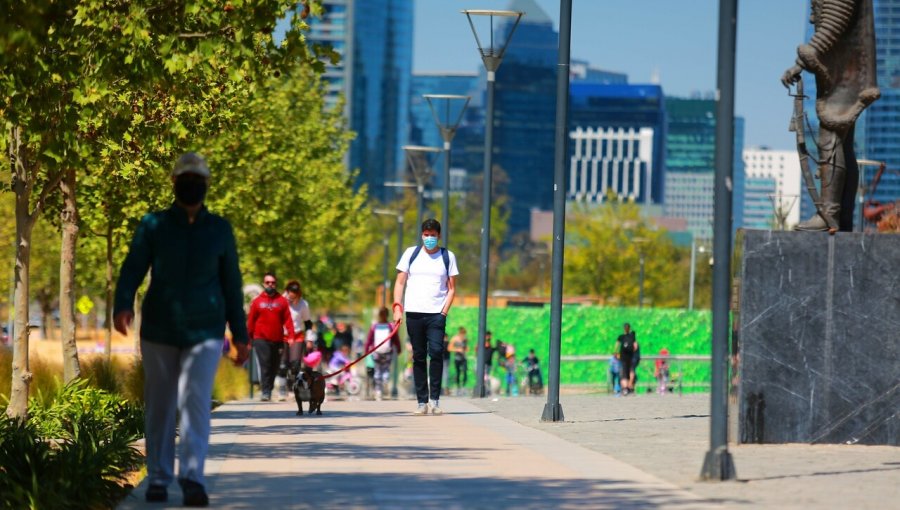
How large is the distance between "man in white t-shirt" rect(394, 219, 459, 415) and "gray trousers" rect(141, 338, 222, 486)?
822 cm

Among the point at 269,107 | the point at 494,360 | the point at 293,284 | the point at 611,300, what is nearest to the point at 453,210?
the point at 611,300

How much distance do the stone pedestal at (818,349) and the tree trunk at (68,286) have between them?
7793mm

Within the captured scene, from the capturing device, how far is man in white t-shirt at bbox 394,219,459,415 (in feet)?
58.3

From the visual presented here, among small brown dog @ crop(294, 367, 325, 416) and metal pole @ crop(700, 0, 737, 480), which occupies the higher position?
metal pole @ crop(700, 0, 737, 480)

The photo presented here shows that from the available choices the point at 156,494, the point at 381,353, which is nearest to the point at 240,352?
the point at 156,494

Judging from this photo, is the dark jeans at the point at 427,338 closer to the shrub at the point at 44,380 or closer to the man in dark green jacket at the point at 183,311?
the shrub at the point at 44,380

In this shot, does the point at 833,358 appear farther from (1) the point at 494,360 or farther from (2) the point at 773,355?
(1) the point at 494,360

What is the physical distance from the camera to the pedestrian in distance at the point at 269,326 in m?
23.0

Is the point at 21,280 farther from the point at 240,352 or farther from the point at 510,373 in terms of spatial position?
the point at 510,373

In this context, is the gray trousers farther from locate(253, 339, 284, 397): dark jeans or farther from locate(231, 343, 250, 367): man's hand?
locate(253, 339, 284, 397): dark jeans

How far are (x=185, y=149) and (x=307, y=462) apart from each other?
11.3 m

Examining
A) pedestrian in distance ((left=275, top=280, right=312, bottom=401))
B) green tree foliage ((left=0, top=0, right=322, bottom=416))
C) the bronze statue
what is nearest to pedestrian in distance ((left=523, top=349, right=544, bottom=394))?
pedestrian in distance ((left=275, top=280, right=312, bottom=401))

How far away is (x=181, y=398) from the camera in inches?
368

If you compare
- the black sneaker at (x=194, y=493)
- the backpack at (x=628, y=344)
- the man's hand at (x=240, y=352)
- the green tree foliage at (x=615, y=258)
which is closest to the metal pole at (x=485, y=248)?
the backpack at (x=628, y=344)
